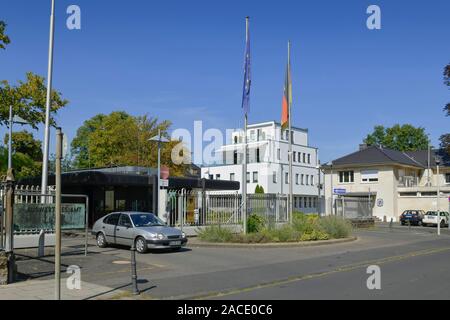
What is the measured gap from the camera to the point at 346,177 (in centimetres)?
6538

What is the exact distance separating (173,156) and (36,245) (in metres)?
32.0

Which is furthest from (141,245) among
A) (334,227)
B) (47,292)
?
(334,227)

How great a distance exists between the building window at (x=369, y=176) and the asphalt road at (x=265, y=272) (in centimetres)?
4204

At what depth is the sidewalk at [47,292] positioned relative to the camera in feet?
32.8

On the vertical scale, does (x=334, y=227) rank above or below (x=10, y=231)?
below

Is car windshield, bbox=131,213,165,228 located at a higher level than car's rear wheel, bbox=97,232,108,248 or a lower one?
higher

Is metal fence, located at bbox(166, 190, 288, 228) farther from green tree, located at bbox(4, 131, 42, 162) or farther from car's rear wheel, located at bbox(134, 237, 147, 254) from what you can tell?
green tree, located at bbox(4, 131, 42, 162)

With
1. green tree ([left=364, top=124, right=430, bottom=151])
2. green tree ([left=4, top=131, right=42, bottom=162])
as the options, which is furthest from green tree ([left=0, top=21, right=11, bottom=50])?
green tree ([left=364, top=124, right=430, bottom=151])

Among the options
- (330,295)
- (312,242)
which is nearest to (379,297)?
(330,295)

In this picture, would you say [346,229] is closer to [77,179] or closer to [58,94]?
[77,179]

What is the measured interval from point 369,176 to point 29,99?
45609mm

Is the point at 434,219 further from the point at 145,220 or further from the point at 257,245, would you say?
the point at 145,220

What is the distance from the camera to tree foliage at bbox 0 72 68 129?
2422 cm

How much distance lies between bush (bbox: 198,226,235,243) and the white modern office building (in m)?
48.1
